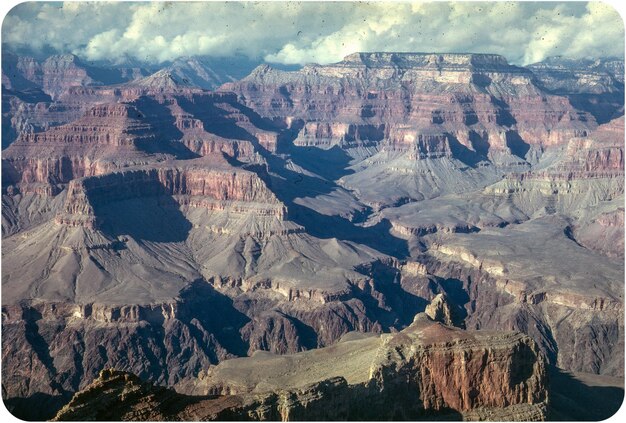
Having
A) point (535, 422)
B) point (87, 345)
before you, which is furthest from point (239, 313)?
point (535, 422)

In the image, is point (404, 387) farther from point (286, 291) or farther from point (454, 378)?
point (286, 291)

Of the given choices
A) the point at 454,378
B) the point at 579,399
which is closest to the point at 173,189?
the point at 579,399

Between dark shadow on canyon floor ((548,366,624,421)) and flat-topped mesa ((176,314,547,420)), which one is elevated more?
flat-topped mesa ((176,314,547,420))

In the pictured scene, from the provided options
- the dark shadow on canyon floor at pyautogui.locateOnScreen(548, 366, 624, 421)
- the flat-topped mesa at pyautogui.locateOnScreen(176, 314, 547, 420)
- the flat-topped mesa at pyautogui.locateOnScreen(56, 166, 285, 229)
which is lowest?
the dark shadow on canyon floor at pyautogui.locateOnScreen(548, 366, 624, 421)

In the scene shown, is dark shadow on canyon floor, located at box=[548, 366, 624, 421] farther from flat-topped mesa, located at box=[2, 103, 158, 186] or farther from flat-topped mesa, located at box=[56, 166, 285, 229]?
flat-topped mesa, located at box=[2, 103, 158, 186]

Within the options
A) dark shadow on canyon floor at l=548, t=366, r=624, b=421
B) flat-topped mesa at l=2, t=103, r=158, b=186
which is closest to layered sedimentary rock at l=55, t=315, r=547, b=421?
dark shadow on canyon floor at l=548, t=366, r=624, b=421

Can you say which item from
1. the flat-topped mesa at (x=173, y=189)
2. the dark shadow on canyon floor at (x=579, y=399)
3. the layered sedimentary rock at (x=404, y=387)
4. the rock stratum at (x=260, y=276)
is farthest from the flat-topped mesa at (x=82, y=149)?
the dark shadow on canyon floor at (x=579, y=399)

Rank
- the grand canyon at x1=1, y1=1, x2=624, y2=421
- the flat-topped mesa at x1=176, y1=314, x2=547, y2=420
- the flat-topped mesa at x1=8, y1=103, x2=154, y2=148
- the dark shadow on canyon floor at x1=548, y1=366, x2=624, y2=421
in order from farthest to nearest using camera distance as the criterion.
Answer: the flat-topped mesa at x1=8, y1=103, x2=154, y2=148, the dark shadow on canyon floor at x1=548, y1=366, x2=624, y2=421, the grand canyon at x1=1, y1=1, x2=624, y2=421, the flat-topped mesa at x1=176, y1=314, x2=547, y2=420

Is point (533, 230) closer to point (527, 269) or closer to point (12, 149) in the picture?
point (527, 269)
